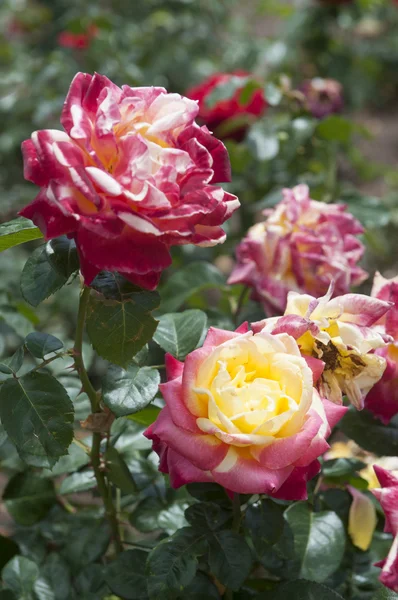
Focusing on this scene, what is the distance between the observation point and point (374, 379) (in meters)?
0.61

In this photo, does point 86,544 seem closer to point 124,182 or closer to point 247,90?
point 124,182

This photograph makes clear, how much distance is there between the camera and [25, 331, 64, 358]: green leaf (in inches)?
25.2

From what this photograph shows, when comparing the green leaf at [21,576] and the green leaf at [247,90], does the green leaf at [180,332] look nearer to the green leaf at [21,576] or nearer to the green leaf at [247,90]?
the green leaf at [21,576]

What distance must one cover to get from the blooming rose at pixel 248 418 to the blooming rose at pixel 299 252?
0.28 m

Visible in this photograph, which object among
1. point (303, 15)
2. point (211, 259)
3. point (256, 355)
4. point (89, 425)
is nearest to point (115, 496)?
point (89, 425)

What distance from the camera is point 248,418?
0.53 metres

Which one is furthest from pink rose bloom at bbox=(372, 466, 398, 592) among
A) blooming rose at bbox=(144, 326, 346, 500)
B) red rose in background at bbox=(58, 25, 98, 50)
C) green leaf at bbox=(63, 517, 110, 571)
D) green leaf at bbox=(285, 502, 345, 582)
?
red rose in background at bbox=(58, 25, 98, 50)

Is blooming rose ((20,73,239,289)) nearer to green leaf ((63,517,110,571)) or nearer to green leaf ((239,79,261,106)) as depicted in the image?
green leaf ((63,517,110,571))

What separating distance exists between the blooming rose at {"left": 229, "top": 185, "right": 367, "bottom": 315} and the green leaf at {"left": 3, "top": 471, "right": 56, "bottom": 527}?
1.09 ft

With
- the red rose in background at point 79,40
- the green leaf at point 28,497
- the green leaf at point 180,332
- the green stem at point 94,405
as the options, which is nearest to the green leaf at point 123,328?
the green stem at point 94,405

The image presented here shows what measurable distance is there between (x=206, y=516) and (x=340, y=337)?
0.21 meters

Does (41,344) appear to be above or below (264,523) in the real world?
above

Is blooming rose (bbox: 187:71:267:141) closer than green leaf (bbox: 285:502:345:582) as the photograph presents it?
No

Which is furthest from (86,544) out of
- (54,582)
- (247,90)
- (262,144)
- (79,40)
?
(79,40)
